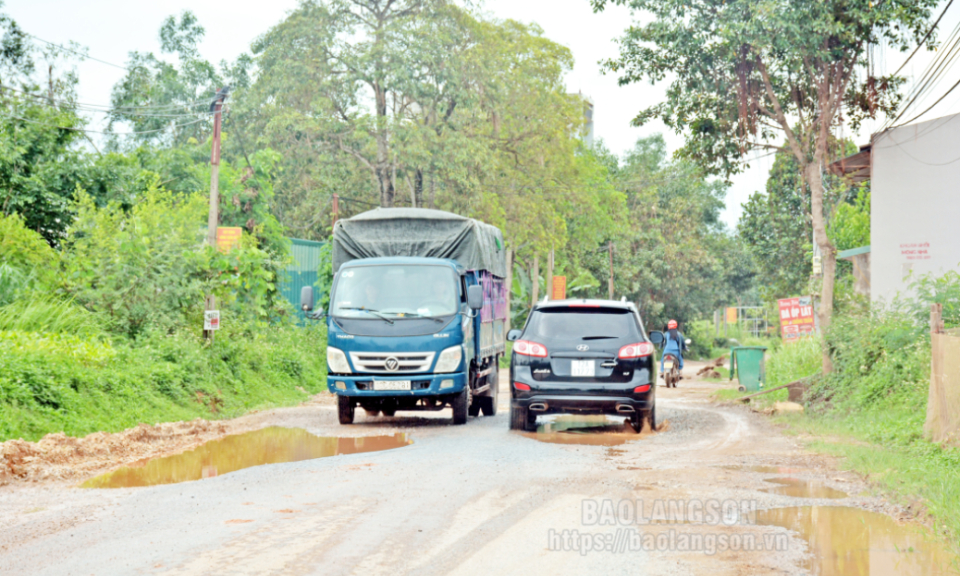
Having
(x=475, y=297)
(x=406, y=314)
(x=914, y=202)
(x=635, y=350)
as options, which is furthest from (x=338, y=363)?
(x=914, y=202)

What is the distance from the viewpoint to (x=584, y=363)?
11867 mm

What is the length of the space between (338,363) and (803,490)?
23.0 ft

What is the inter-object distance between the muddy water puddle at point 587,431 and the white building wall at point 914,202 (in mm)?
6539

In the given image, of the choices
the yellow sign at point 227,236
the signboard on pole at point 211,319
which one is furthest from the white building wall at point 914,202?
the yellow sign at point 227,236

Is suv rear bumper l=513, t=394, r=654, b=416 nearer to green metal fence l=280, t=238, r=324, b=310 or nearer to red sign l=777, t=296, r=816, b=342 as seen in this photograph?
red sign l=777, t=296, r=816, b=342

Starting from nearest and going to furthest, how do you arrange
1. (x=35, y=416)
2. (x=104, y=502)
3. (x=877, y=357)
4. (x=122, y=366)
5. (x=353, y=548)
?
(x=353, y=548)
(x=104, y=502)
(x=35, y=416)
(x=122, y=366)
(x=877, y=357)

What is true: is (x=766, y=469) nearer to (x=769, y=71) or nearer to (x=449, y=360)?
(x=449, y=360)

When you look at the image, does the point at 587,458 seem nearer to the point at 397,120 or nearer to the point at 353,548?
the point at 353,548

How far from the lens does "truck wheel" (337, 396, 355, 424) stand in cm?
1342

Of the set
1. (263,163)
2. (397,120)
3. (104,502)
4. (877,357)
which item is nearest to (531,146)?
(397,120)

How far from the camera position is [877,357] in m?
14.5

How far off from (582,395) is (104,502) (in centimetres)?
616
